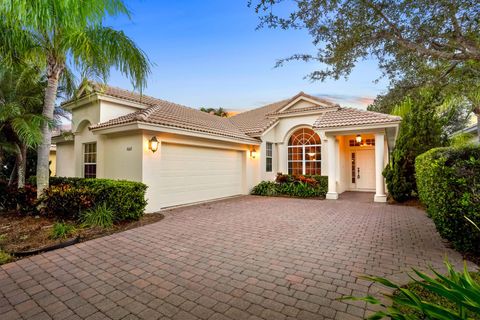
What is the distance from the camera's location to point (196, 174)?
1057 cm

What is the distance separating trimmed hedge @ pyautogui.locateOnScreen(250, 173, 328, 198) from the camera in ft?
40.9

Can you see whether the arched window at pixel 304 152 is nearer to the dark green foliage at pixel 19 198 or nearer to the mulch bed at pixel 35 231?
the mulch bed at pixel 35 231

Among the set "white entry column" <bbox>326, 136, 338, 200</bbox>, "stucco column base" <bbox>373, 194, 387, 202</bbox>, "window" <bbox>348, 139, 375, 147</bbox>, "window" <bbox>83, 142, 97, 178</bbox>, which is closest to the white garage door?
"window" <bbox>83, 142, 97, 178</bbox>

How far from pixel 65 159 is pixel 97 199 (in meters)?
9.35

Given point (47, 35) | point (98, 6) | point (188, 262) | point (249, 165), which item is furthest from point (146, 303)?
point (249, 165)

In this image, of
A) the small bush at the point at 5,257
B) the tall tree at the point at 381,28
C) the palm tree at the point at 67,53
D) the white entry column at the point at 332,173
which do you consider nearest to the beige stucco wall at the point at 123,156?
the palm tree at the point at 67,53

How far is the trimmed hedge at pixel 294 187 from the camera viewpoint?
1248 cm

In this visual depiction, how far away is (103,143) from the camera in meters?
10.2

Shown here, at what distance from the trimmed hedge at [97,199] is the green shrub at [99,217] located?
16 centimetres

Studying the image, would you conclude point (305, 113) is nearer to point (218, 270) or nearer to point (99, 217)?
point (99, 217)

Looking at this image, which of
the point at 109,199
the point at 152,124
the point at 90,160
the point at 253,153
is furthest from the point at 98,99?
the point at 253,153

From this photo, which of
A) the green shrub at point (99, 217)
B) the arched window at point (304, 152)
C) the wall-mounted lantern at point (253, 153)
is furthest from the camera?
the arched window at point (304, 152)

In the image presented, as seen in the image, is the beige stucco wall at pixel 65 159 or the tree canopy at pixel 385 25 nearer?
the tree canopy at pixel 385 25

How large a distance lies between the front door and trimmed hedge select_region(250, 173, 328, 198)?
3.48 metres
